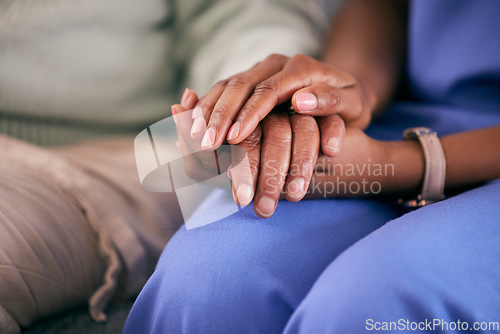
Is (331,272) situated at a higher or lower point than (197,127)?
lower

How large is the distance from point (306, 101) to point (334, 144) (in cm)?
6

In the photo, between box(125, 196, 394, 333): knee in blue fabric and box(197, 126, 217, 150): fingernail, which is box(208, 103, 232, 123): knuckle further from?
box(125, 196, 394, 333): knee in blue fabric

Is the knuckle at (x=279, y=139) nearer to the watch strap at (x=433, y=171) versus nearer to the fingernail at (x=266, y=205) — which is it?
the fingernail at (x=266, y=205)

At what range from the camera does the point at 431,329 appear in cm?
31

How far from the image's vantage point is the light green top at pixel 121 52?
2.21ft

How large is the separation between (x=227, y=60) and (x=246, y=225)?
0.45 m

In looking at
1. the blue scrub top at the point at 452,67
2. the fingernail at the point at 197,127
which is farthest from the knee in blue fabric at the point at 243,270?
the blue scrub top at the point at 452,67

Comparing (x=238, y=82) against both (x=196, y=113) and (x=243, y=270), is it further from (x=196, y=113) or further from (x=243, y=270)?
(x=243, y=270)

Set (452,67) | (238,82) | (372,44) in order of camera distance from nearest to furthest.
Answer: (238,82)
(452,67)
(372,44)

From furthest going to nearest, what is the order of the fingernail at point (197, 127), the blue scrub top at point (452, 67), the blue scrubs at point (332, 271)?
the blue scrub top at point (452, 67) < the fingernail at point (197, 127) < the blue scrubs at point (332, 271)

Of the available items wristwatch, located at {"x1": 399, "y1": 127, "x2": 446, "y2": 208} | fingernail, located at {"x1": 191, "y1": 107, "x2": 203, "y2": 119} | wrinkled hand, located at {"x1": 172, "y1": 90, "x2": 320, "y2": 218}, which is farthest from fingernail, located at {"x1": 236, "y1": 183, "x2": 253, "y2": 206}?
wristwatch, located at {"x1": 399, "y1": 127, "x2": 446, "y2": 208}

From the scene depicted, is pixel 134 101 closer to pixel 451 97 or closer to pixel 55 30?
pixel 55 30

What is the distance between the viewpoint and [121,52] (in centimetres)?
74

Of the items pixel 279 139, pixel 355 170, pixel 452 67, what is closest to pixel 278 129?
pixel 279 139
